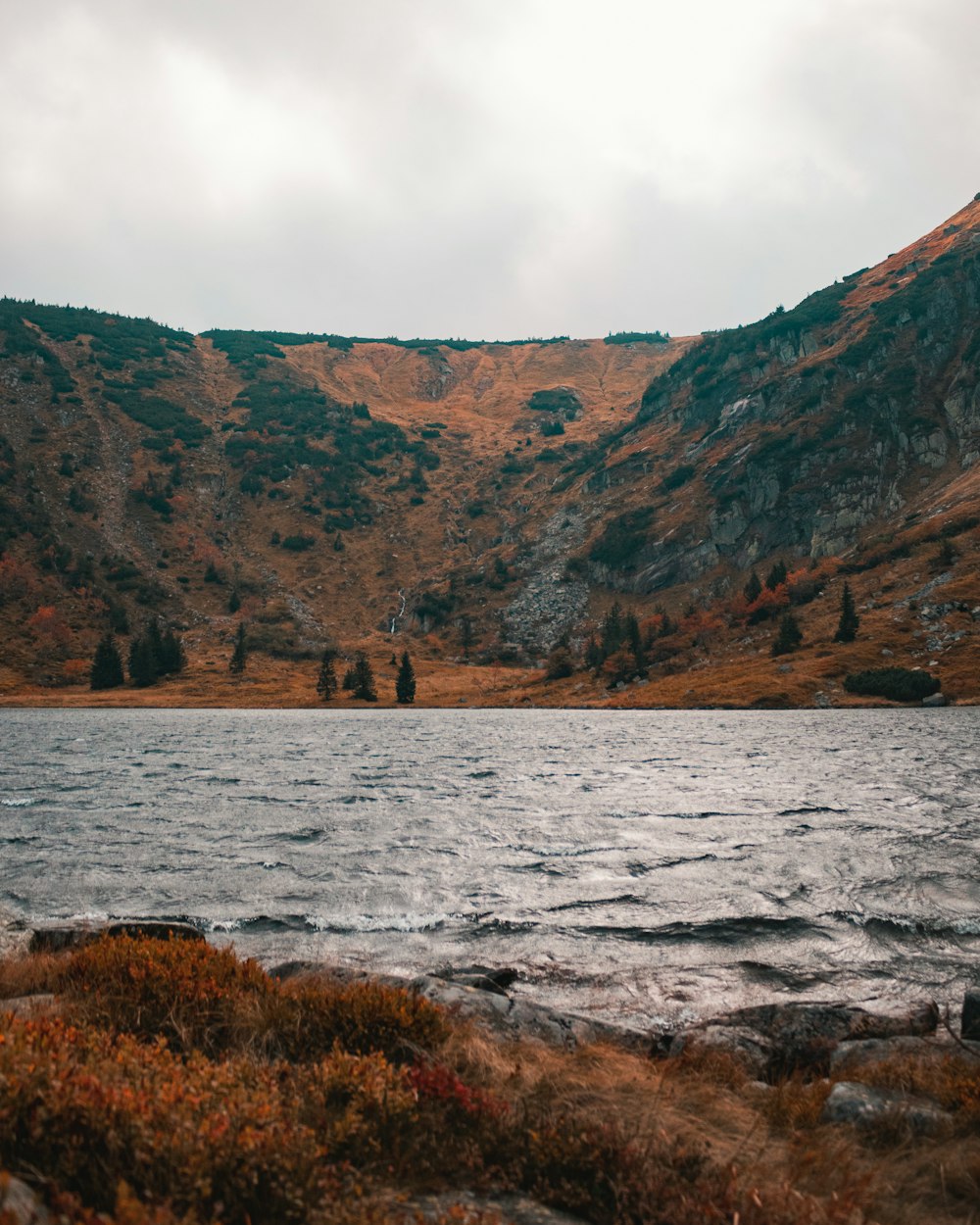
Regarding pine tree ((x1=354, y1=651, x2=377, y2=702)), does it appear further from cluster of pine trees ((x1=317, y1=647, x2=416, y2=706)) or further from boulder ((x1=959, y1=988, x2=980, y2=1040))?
boulder ((x1=959, y1=988, x2=980, y2=1040))

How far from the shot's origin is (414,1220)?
5637 mm

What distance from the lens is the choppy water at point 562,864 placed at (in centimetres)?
1617

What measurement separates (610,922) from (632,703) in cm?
12854

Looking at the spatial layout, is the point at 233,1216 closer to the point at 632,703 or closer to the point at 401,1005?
the point at 401,1005

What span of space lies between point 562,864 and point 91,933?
15.7 m

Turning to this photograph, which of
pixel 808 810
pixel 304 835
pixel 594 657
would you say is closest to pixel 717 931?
pixel 304 835

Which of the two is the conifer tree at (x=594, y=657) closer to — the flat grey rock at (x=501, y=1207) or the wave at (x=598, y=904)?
the wave at (x=598, y=904)

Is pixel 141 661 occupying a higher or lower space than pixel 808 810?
higher

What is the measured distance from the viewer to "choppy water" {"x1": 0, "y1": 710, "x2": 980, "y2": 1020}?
637 inches

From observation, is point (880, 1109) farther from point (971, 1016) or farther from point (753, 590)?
point (753, 590)

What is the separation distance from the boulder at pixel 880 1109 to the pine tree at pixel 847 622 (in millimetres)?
140782

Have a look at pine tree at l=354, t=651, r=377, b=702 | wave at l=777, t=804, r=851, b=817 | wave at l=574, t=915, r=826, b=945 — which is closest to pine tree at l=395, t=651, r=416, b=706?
pine tree at l=354, t=651, r=377, b=702

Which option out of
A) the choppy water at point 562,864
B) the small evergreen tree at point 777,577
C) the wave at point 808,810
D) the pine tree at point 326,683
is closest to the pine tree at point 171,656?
the pine tree at point 326,683

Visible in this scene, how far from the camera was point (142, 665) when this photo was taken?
167750 mm
